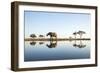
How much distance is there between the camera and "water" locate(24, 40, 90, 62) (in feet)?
5.14

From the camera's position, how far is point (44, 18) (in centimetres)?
161

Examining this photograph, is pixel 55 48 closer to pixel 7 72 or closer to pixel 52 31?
pixel 52 31

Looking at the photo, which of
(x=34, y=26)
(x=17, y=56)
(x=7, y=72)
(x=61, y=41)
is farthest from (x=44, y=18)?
(x=7, y=72)

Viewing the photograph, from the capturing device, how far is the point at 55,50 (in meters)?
1.64

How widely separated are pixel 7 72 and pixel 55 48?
360 mm

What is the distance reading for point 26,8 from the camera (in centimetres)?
154

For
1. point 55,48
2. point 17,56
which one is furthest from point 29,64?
point 55,48

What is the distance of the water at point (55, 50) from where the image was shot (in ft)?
5.14

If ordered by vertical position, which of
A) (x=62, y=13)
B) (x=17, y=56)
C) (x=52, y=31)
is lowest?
(x=17, y=56)

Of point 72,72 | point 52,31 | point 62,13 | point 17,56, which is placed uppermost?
point 62,13

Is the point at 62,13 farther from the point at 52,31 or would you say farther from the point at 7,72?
the point at 7,72

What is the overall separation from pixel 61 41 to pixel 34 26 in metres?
0.22

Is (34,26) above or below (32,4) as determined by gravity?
below

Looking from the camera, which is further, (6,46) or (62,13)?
(62,13)
